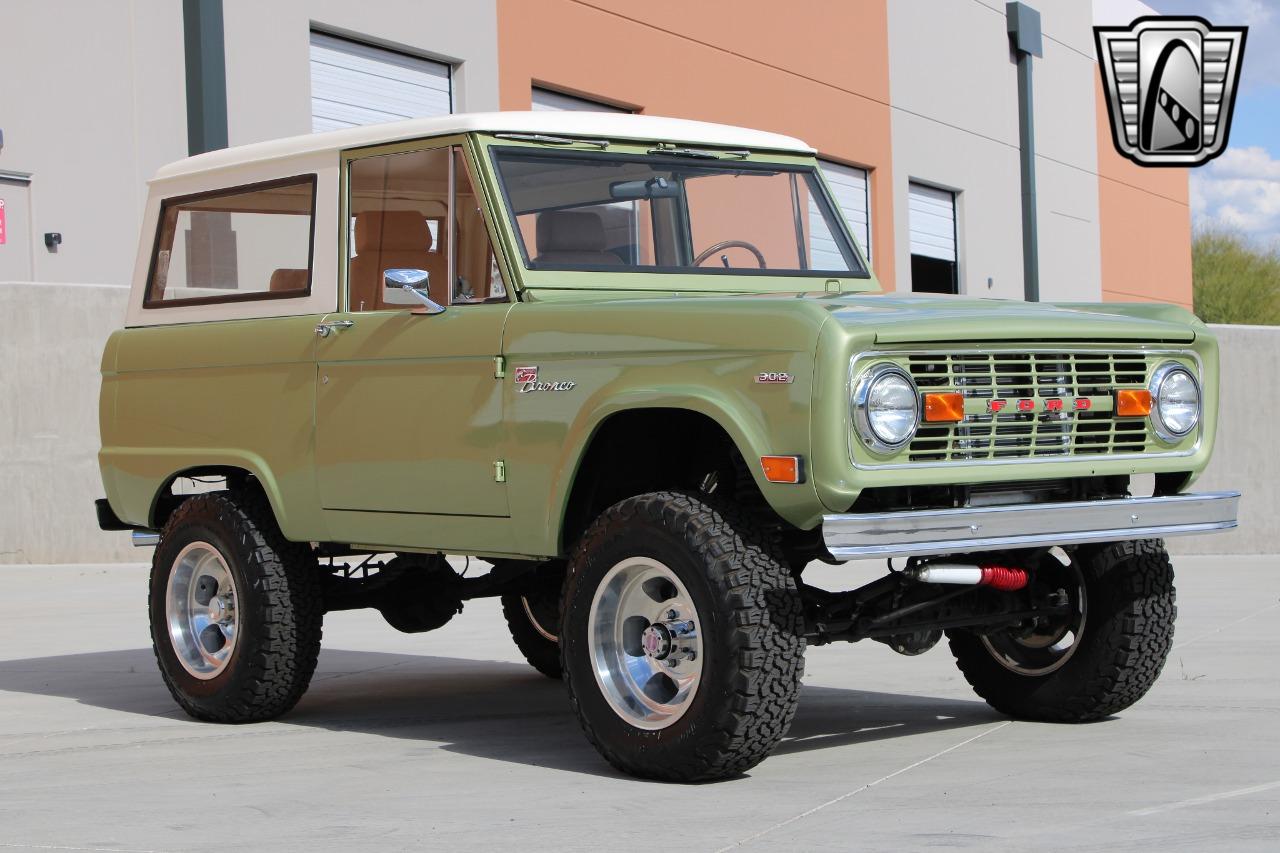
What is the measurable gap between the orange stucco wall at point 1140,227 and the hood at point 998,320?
3084 centimetres

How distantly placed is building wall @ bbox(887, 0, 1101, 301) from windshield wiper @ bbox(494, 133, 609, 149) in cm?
2099

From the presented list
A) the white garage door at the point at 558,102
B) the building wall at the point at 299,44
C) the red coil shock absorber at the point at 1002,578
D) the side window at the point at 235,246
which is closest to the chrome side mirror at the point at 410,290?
the side window at the point at 235,246

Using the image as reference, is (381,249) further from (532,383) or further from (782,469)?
(782,469)

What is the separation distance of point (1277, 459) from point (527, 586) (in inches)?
441

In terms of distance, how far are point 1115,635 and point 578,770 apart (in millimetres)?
2055

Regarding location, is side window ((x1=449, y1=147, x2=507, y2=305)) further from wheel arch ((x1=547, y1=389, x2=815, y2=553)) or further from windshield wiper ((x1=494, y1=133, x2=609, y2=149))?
wheel arch ((x1=547, y1=389, x2=815, y2=553))

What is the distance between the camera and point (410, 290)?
A: 653 centimetres

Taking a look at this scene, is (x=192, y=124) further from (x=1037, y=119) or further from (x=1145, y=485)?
(x=1037, y=119)

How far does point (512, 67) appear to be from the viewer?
20.1 m

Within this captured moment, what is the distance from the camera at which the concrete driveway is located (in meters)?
5.11

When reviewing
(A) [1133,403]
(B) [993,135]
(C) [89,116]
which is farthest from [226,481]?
(B) [993,135]

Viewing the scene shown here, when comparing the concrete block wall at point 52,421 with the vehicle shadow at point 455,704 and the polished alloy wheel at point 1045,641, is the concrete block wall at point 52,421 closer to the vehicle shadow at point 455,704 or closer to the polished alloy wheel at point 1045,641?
the vehicle shadow at point 455,704

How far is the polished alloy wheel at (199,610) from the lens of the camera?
297 inches

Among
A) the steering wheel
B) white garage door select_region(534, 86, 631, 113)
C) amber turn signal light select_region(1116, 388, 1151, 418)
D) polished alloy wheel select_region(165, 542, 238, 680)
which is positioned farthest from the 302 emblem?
white garage door select_region(534, 86, 631, 113)
